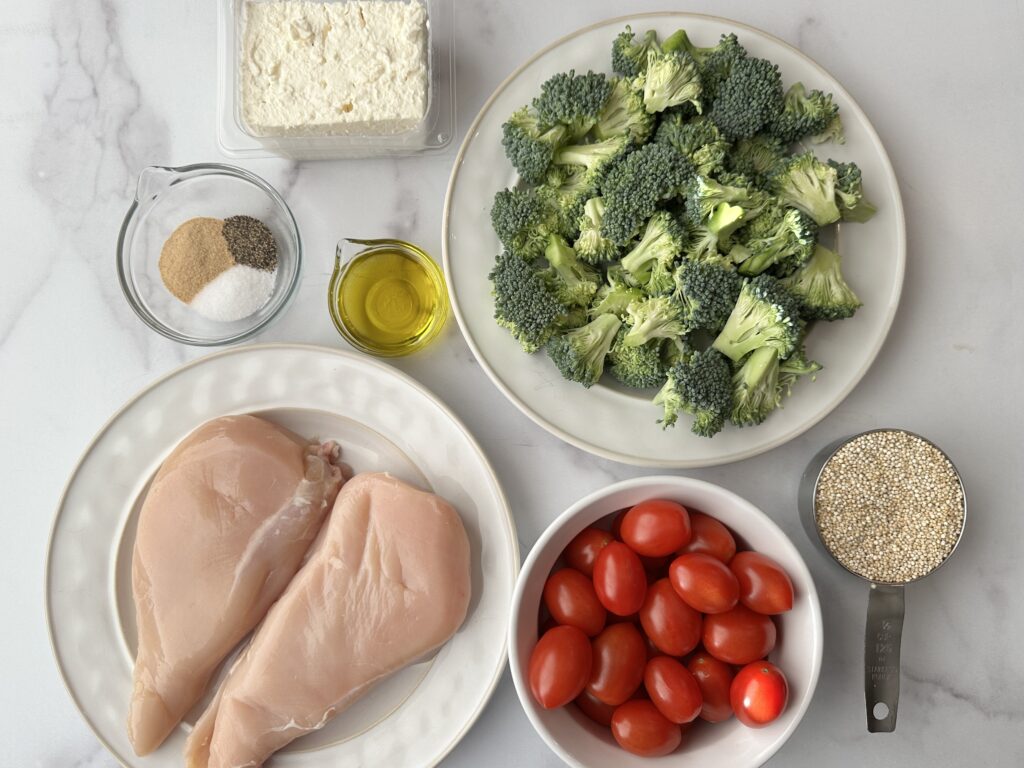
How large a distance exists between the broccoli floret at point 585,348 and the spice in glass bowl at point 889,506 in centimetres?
52

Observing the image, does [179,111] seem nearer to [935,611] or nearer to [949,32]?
[949,32]

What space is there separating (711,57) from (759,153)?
0.23 meters

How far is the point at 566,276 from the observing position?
165 centimetres

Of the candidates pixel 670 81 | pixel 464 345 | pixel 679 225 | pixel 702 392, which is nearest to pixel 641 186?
pixel 679 225

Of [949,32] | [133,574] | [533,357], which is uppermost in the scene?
[949,32]

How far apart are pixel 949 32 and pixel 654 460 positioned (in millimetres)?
1235

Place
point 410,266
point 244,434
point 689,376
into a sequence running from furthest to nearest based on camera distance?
point 410,266
point 244,434
point 689,376

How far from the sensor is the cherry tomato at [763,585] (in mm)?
1476

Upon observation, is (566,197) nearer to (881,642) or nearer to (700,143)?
(700,143)

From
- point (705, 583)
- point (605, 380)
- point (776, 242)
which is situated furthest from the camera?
point (605, 380)

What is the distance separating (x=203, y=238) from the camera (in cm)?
174

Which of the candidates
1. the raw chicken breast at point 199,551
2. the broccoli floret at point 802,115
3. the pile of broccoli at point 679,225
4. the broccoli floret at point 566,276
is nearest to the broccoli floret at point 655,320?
the pile of broccoli at point 679,225

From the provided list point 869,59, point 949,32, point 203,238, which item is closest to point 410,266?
point 203,238

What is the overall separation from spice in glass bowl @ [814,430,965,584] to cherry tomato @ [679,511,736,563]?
0.22 metres
